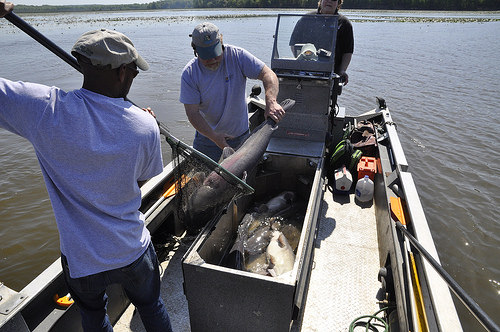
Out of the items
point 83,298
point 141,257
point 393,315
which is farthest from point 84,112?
point 393,315

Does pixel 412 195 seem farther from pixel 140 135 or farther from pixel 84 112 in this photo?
pixel 84 112

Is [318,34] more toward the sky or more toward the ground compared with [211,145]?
→ more toward the sky

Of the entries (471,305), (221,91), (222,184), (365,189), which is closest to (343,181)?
(365,189)

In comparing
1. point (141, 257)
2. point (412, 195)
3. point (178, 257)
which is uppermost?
point (141, 257)

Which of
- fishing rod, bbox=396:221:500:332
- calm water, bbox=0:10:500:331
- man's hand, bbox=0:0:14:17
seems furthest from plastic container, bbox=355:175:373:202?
man's hand, bbox=0:0:14:17

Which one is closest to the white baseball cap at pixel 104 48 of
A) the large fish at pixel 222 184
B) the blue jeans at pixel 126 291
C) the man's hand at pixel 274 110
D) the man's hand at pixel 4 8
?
the man's hand at pixel 4 8

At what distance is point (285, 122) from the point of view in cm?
460

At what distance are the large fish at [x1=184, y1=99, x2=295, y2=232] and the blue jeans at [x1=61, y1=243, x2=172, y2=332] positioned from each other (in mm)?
838

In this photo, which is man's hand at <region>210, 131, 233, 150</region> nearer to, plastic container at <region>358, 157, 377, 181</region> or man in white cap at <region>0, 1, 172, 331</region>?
man in white cap at <region>0, 1, 172, 331</region>

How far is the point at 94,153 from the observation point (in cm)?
134

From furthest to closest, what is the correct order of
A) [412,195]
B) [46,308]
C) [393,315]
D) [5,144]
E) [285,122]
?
[5,144]
[285,122]
[412,195]
[393,315]
[46,308]

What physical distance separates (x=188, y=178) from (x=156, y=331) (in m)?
1.22

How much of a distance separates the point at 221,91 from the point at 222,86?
2.0 inches

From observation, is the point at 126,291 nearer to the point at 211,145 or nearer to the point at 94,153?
the point at 94,153
